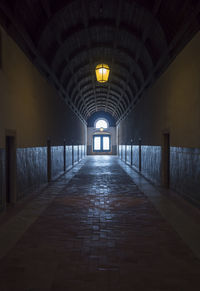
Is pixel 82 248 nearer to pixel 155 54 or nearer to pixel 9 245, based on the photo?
pixel 9 245

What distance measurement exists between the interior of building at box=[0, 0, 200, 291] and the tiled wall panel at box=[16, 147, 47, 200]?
0.15ft

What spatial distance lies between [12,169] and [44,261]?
13.8 ft

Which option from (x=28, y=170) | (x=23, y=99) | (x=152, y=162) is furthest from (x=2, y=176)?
(x=152, y=162)

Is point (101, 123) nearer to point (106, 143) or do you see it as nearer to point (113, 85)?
point (106, 143)

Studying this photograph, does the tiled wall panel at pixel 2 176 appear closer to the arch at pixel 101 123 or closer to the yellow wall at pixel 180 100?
the yellow wall at pixel 180 100

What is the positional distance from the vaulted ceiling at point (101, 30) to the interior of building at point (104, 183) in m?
0.05

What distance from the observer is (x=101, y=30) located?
11062 mm

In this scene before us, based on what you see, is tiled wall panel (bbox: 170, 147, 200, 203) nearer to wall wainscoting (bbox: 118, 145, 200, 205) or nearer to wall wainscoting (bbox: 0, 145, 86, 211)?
wall wainscoting (bbox: 118, 145, 200, 205)

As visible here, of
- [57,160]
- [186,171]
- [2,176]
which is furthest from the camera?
[57,160]

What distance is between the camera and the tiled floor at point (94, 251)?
10.3 ft

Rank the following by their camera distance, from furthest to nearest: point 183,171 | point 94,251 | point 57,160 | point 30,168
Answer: point 57,160
point 30,168
point 183,171
point 94,251

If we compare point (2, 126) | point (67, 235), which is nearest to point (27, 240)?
point (67, 235)

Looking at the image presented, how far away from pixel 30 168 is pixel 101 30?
7200 mm

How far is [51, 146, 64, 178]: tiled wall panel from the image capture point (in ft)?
41.9
